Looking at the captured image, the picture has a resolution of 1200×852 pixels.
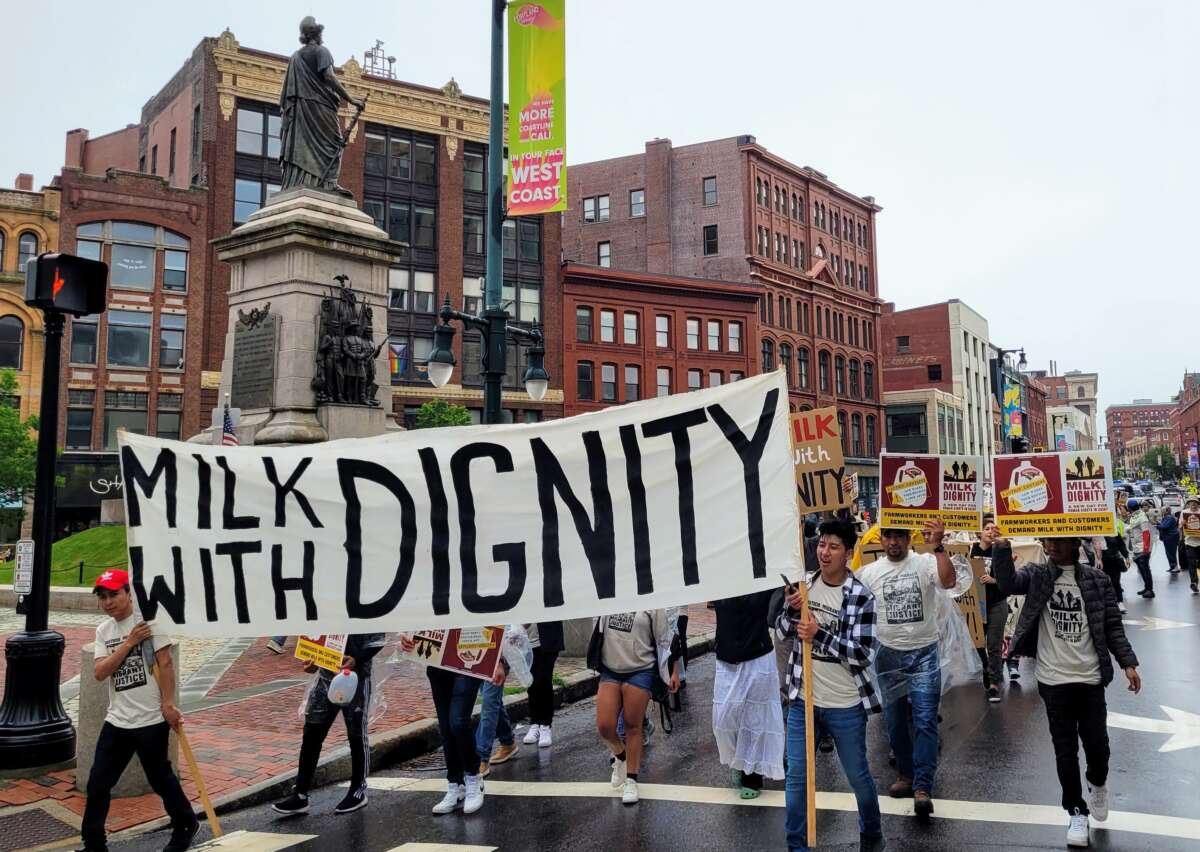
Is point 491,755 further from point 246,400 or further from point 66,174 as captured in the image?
point 66,174

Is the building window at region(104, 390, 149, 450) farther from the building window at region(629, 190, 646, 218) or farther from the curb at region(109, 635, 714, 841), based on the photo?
the curb at region(109, 635, 714, 841)

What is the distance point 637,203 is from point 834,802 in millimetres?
61412

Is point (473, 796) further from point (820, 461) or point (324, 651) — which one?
point (820, 461)

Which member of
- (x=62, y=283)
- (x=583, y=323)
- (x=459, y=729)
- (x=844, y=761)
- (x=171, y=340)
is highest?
(x=583, y=323)

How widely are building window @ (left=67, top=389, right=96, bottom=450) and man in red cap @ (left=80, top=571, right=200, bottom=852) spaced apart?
42563 mm

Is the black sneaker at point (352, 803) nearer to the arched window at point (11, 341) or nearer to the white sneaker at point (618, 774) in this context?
the white sneaker at point (618, 774)

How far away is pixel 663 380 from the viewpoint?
56.1 m

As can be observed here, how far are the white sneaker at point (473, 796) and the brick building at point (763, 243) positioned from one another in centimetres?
5440

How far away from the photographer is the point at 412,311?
49375mm

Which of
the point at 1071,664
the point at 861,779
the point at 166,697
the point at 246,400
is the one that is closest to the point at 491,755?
the point at 166,697

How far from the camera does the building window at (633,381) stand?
179 feet

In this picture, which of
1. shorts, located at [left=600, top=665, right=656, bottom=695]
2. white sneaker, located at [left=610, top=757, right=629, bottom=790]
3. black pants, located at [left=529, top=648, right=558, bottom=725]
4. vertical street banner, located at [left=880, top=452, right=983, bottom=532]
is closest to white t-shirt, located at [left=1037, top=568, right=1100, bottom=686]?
vertical street banner, located at [left=880, top=452, right=983, bottom=532]

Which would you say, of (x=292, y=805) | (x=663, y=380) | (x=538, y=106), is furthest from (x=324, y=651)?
(x=663, y=380)

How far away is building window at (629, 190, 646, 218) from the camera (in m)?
64.9
